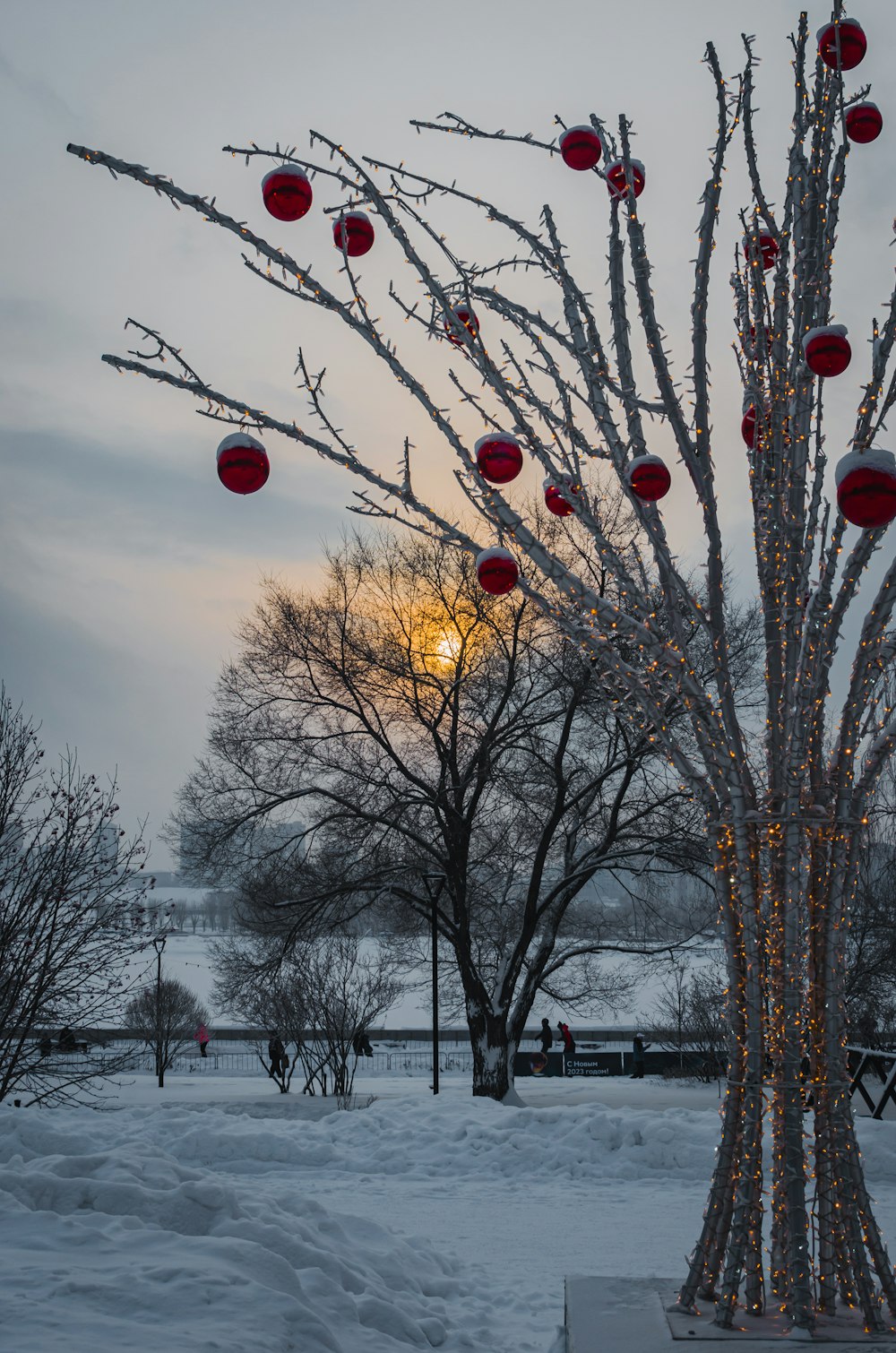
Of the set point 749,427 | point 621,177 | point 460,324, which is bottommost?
point 749,427

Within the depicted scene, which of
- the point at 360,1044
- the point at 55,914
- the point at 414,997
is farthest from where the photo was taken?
the point at 414,997

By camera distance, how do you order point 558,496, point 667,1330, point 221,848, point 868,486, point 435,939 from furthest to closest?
point 221,848 < point 435,939 < point 558,496 < point 667,1330 < point 868,486

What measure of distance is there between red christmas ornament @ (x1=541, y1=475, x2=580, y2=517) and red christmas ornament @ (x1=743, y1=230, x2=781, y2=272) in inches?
48.5

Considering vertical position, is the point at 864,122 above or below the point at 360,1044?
above

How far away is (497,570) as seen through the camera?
4602 mm

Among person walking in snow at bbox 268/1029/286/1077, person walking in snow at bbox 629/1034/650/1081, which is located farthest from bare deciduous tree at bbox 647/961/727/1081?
person walking in snow at bbox 268/1029/286/1077

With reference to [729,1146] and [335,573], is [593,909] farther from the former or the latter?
[729,1146]

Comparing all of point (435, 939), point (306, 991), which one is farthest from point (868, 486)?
point (306, 991)

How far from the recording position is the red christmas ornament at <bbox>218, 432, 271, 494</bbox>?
4059 millimetres

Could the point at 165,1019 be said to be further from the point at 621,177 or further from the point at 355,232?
the point at 621,177

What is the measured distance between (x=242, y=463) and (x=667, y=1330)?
3501mm

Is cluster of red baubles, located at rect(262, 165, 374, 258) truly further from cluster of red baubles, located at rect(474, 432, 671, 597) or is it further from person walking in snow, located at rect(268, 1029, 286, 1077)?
person walking in snow, located at rect(268, 1029, 286, 1077)

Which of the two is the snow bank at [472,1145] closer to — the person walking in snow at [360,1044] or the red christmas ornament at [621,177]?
the red christmas ornament at [621,177]

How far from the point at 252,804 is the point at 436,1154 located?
10.4 metres
